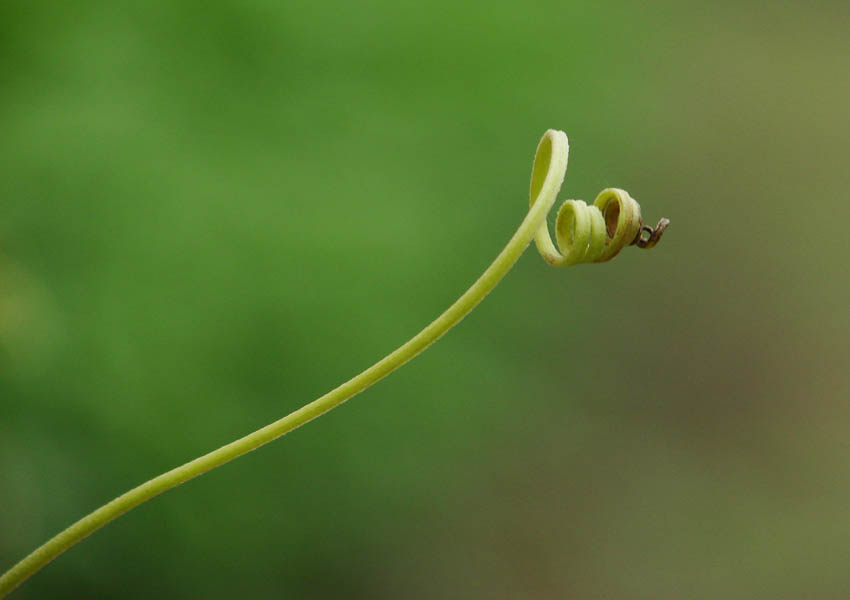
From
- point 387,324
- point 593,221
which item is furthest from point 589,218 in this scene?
point 387,324

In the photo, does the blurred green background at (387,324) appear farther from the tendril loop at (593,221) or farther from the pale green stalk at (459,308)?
the tendril loop at (593,221)

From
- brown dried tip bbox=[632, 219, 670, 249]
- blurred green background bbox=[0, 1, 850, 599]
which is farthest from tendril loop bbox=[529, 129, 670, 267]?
blurred green background bbox=[0, 1, 850, 599]

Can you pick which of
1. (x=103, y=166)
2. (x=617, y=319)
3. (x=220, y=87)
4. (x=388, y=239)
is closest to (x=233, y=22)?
(x=220, y=87)

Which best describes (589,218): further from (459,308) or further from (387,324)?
(387,324)

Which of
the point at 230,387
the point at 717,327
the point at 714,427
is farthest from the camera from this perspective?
the point at 717,327

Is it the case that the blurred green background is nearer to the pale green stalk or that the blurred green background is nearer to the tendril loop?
the pale green stalk

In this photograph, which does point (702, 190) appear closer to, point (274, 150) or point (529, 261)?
point (529, 261)
